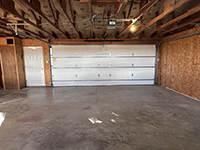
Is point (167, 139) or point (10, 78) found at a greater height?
point (10, 78)

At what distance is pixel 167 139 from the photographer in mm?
2025

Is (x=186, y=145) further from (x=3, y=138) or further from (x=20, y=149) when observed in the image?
(x=3, y=138)

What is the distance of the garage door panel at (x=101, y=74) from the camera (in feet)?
20.4

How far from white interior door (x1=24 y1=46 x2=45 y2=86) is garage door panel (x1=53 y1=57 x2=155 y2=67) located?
821mm

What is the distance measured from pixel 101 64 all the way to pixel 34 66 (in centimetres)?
363

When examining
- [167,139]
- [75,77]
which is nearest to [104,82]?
[75,77]

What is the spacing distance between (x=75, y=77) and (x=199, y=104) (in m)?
5.33

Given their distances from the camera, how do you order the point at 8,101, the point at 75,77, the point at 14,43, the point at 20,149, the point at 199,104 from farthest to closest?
the point at 75,77, the point at 14,43, the point at 8,101, the point at 199,104, the point at 20,149

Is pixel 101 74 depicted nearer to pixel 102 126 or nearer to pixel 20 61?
pixel 102 126

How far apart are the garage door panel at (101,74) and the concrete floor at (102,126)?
2.64m

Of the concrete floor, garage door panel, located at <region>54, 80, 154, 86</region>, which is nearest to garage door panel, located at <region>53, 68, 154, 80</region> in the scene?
garage door panel, located at <region>54, 80, 154, 86</region>

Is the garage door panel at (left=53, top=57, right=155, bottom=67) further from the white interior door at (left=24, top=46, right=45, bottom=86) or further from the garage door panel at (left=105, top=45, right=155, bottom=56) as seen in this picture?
the white interior door at (left=24, top=46, right=45, bottom=86)

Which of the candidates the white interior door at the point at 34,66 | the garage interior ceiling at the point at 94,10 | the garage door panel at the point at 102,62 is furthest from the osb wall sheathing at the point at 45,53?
the garage interior ceiling at the point at 94,10

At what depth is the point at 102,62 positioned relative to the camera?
627cm
